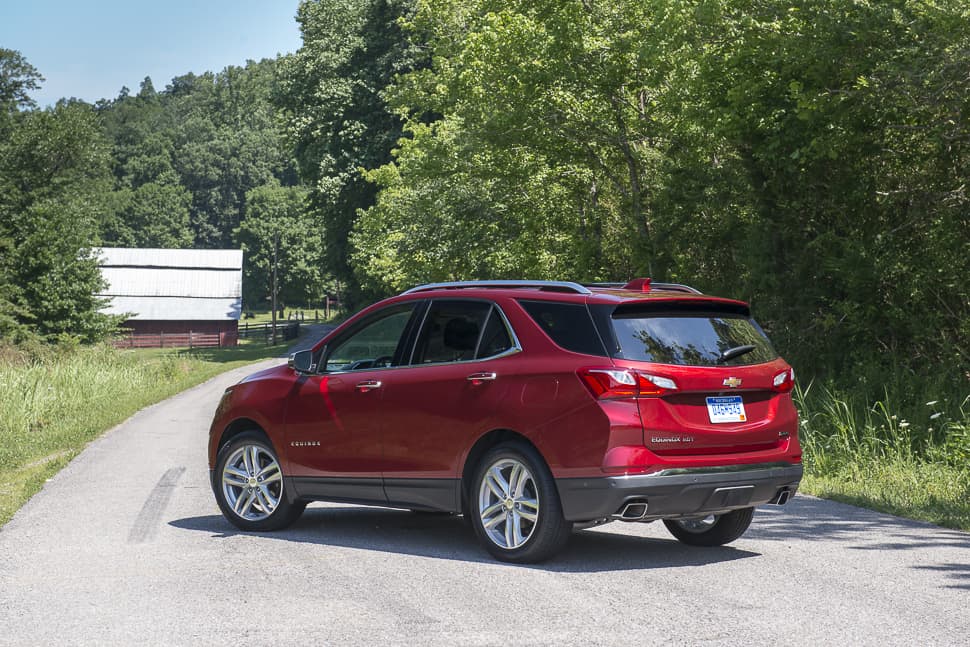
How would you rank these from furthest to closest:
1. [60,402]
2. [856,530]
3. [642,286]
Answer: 1. [60,402]
2. [856,530]
3. [642,286]

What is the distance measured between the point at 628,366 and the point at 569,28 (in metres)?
20.3

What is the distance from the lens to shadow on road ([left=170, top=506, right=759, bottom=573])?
801 centimetres

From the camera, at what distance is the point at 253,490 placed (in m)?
9.50

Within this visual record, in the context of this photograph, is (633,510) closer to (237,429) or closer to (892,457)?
(237,429)

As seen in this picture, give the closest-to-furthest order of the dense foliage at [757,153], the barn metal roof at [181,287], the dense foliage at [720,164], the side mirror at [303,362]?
the side mirror at [303,362], the dense foliage at [757,153], the dense foliage at [720,164], the barn metal roof at [181,287]

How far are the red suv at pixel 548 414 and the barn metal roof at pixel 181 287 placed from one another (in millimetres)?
85073

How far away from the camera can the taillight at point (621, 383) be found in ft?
23.9

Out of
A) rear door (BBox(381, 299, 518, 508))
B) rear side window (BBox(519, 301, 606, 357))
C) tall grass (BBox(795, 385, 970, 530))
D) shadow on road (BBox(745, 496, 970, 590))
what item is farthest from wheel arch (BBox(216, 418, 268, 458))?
tall grass (BBox(795, 385, 970, 530))

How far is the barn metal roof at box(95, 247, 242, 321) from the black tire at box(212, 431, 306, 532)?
84.0 m

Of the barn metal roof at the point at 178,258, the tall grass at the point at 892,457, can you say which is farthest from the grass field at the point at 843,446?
the barn metal roof at the point at 178,258

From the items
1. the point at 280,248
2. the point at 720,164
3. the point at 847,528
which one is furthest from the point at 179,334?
the point at 847,528

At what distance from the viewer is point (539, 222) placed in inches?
1267

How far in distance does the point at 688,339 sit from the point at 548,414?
3.36 ft

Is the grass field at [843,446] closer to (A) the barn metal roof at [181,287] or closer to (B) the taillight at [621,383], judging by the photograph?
(B) the taillight at [621,383]
